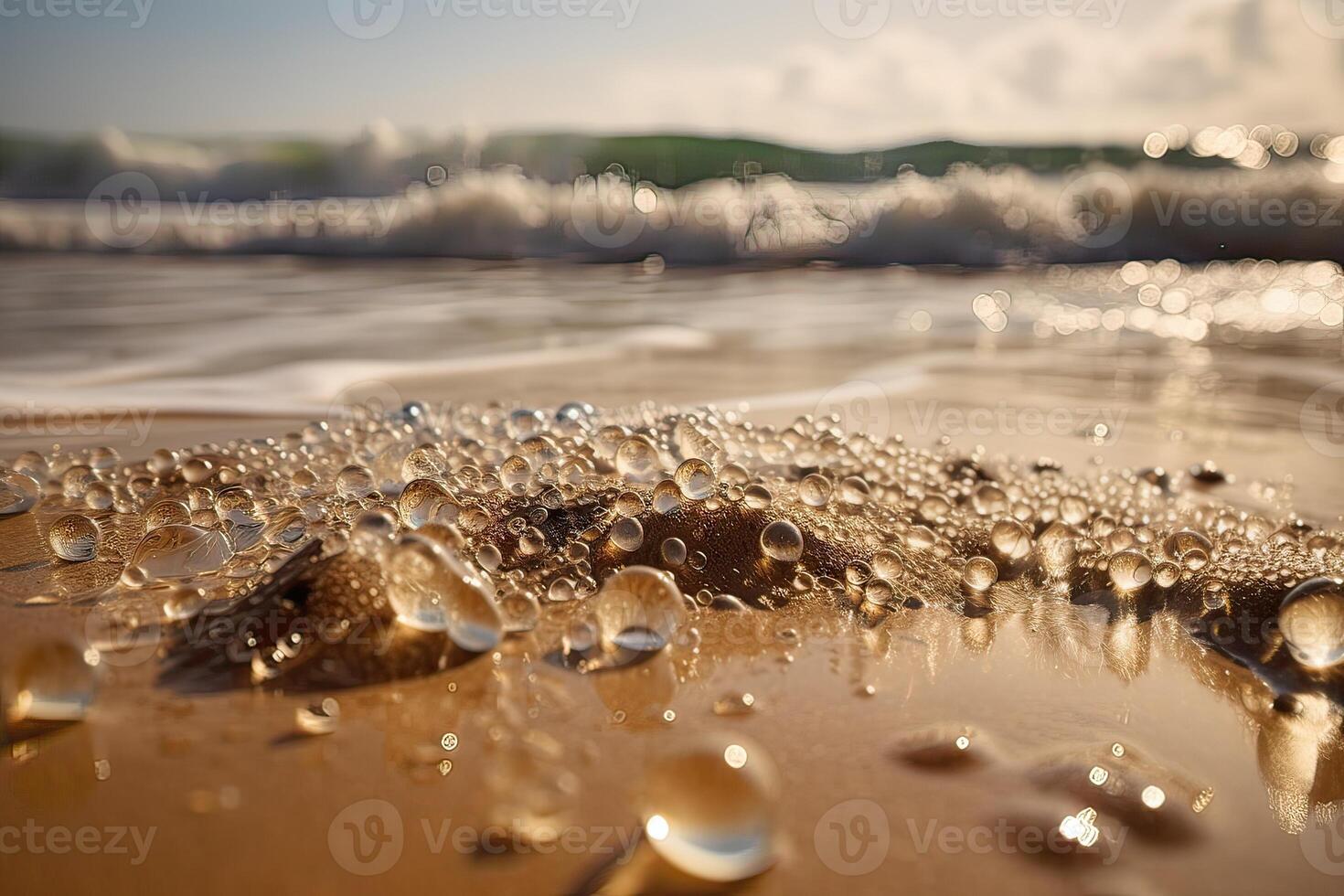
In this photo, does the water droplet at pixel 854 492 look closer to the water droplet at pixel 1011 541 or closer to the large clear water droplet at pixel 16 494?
the water droplet at pixel 1011 541

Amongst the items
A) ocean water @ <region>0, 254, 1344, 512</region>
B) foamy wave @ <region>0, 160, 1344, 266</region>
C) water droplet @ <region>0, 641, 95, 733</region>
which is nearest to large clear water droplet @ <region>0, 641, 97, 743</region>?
water droplet @ <region>0, 641, 95, 733</region>

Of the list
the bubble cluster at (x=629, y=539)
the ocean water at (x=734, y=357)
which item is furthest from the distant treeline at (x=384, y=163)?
the bubble cluster at (x=629, y=539)

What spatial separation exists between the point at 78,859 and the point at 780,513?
96 cm

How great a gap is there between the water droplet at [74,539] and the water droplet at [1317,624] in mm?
1629

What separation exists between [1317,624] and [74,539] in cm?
167

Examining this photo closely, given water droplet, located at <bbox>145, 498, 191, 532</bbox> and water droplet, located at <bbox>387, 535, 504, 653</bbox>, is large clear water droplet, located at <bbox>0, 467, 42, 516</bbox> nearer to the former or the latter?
water droplet, located at <bbox>145, 498, 191, 532</bbox>

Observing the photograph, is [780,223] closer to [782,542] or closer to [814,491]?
[814,491]

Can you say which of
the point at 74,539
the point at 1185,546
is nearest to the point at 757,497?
the point at 1185,546

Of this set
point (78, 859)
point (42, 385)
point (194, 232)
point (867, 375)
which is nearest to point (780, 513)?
point (78, 859)

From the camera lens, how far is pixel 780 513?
1.37m

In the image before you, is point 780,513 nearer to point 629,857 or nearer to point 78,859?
point 629,857

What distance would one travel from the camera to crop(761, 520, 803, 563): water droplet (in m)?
1.26

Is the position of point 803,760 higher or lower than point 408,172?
lower

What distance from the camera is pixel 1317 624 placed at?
1.05 metres
